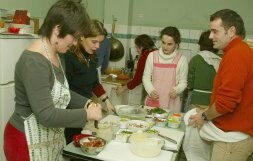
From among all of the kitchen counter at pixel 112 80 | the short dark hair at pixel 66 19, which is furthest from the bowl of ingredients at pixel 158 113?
the kitchen counter at pixel 112 80

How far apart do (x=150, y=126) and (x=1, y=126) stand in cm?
154

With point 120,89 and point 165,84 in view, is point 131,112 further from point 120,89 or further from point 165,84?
point 120,89

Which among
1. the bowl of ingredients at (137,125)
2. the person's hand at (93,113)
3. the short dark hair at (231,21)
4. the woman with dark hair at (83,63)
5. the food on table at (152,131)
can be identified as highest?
the short dark hair at (231,21)

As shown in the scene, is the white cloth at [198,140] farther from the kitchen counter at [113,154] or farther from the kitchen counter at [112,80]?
the kitchen counter at [112,80]

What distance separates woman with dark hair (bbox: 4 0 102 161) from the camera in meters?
1.05

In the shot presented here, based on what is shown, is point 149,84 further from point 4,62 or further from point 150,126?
→ point 4,62

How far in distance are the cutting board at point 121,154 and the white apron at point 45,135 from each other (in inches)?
9.4

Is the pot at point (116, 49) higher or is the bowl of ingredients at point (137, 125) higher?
the pot at point (116, 49)

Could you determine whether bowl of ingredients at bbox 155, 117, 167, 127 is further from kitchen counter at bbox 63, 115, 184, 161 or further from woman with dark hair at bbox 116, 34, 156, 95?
woman with dark hair at bbox 116, 34, 156, 95

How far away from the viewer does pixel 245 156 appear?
5.31 ft

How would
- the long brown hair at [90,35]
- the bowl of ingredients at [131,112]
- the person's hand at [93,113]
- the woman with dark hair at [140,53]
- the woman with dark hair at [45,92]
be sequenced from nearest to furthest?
the woman with dark hair at [45,92]
the person's hand at [93,113]
the long brown hair at [90,35]
the bowl of ingredients at [131,112]
the woman with dark hair at [140,53]

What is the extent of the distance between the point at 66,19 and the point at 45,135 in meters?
0.57

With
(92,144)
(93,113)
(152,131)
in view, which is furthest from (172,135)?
(93,113)

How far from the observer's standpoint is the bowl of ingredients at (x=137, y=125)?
1682 mm
